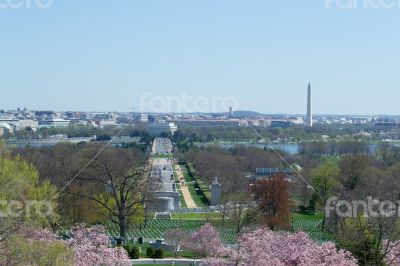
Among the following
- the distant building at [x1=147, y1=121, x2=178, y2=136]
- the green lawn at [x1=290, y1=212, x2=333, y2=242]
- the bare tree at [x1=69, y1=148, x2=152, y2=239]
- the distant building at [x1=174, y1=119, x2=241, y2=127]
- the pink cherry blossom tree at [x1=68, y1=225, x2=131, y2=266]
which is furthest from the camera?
the distant building at [x1=174, y1=119, x2=241, y2=127]

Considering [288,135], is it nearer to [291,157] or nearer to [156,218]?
[291,157]

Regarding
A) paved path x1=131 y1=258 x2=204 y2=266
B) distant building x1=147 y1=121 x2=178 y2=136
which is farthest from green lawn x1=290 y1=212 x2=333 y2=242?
distant building x1=147 y1=121 x2=178 y2=136

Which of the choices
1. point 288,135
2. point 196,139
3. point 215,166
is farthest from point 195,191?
point 288,135

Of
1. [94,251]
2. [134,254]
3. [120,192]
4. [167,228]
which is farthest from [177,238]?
[167,228]

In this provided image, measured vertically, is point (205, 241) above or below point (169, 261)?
above

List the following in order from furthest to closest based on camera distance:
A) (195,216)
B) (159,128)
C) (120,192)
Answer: (159,128), (195,216), (120,192)

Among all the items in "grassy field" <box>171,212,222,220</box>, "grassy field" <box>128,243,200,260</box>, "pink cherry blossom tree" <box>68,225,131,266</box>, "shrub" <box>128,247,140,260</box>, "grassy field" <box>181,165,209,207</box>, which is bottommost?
"grassy field" <box>181,165,209,207</box>

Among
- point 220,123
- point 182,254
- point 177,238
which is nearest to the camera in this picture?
point 182,254

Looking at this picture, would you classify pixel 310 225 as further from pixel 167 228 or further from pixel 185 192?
pixel 185 192

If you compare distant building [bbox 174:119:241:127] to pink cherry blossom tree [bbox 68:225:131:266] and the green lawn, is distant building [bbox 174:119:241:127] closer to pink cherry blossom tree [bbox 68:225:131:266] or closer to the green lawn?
the green lawn

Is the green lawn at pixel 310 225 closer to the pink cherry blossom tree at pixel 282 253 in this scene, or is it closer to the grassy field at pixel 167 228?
the grassy field at pixel 167 228

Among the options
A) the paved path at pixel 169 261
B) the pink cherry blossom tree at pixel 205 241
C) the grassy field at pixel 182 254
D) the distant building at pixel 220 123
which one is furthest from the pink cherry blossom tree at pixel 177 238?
the distant building at pixel 220 123
